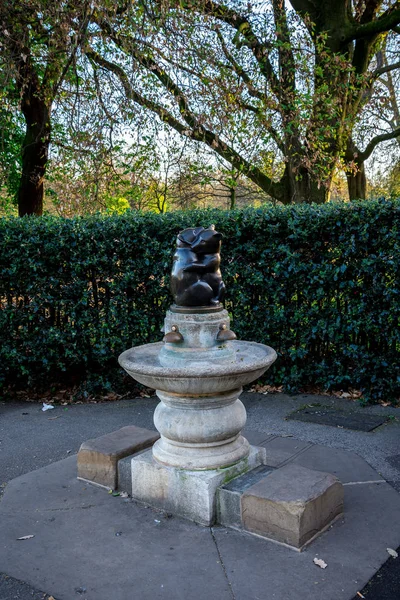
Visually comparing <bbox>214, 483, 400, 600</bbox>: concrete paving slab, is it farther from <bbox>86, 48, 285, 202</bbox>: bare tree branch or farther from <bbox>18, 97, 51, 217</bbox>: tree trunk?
<bbox>18, 97, 51, 217</bbox>: tree trunk

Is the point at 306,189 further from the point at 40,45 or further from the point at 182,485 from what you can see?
the point at 182,485

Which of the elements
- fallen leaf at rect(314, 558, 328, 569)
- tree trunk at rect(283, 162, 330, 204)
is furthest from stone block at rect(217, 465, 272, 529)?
tree trunk at rect(283, 162, 330, 204)

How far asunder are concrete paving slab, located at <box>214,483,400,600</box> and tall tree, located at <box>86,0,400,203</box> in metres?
6.95

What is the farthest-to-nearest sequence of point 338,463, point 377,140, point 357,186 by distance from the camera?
point 357,186
point 377,140
point 338,463

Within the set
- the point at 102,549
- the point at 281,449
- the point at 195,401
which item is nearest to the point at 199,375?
the point at 195,401

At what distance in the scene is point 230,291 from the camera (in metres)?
6.77

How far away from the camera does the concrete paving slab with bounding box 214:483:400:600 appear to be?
2883mm

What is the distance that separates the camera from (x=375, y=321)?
6098 mm

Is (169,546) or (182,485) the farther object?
(182,485)

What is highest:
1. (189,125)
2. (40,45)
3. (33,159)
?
(40,45)

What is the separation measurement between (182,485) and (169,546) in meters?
0.45

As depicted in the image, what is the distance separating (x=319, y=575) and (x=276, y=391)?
3905 millimetres

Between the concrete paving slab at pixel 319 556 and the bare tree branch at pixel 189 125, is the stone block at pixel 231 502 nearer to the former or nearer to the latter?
the concrete paving slab at pixel 319 556

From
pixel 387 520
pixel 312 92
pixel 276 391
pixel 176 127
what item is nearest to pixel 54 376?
pixel 276 391
